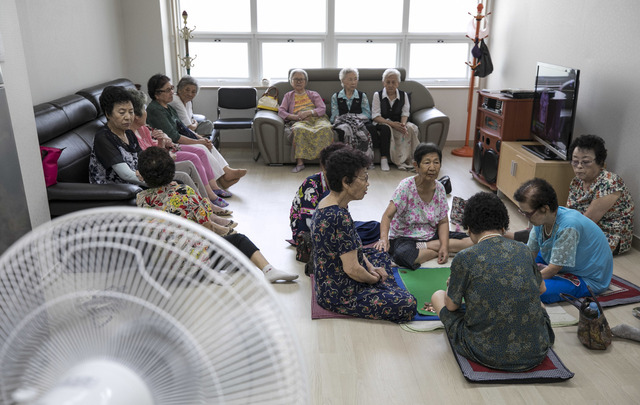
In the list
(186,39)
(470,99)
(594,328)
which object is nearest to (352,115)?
(470,99)

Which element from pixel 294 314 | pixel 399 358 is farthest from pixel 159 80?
pixel 399 358

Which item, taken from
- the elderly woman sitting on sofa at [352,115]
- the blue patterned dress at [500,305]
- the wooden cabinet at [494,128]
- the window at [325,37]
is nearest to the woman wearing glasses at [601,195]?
the wooden cabinet at [494,128]

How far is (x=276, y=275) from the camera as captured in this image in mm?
3104

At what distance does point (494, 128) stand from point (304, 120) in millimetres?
1912

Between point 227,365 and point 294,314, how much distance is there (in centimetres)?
199

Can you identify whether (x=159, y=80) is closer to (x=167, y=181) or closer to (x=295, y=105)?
(x=295, y=105)

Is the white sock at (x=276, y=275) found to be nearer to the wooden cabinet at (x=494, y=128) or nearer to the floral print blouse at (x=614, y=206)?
the floral print blouse at (x=614, y=206)

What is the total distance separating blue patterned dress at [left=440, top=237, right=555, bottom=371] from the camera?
2119 mm

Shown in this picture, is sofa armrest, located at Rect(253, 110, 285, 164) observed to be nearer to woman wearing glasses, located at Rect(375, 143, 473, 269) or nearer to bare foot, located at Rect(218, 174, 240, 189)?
bare foot, located at Rect(218, 174, 240, 189)

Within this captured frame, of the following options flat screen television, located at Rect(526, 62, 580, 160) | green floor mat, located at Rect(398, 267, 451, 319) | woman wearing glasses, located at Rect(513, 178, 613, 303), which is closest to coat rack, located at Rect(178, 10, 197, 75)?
flat screen television, located at Rect(526, 62, 580, 160)

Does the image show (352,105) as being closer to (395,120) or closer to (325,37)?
(395,120)

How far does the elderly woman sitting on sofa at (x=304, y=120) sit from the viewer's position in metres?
5.59

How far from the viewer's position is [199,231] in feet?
2.50

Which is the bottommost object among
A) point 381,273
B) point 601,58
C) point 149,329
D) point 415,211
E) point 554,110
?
point 381,273
